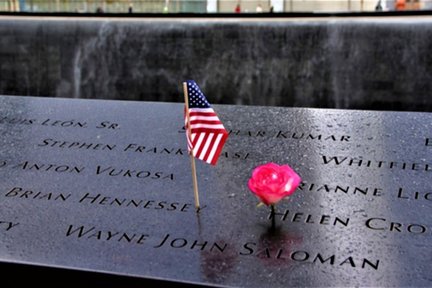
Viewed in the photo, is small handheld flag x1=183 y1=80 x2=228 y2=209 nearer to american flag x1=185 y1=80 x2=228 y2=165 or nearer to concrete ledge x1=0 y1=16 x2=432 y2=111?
american flag x1=185 y1=80 x2=228 y2=165

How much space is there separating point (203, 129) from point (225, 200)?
0.47 metres

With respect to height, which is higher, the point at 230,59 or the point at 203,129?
the point at 203,129

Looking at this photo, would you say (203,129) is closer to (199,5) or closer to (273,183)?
(273,183)

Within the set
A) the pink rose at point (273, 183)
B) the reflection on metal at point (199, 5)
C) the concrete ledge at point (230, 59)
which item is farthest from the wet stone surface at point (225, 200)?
the reflection on metal at point (199, 5)

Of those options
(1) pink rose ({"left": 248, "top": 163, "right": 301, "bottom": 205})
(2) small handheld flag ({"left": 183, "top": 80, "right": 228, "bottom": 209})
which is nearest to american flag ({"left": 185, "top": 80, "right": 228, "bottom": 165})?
(2) small handheld flag ({"left": 183, "top": 80, "right": 228, "bottom": 209})

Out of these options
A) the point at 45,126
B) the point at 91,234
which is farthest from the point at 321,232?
the point at 45,126

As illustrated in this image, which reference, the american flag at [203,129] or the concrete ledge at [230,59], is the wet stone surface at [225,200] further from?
the concrete ledge at [230,59]

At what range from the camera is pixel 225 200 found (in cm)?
344

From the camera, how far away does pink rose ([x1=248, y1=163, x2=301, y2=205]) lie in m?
2.88

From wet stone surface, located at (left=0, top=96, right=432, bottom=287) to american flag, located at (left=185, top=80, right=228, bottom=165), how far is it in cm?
30

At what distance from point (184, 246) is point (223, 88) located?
803cm

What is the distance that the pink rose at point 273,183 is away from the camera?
2875 mm

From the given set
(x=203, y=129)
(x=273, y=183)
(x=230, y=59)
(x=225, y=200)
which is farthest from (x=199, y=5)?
(x=273, y=183)

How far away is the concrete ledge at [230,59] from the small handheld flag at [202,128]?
7543mm
